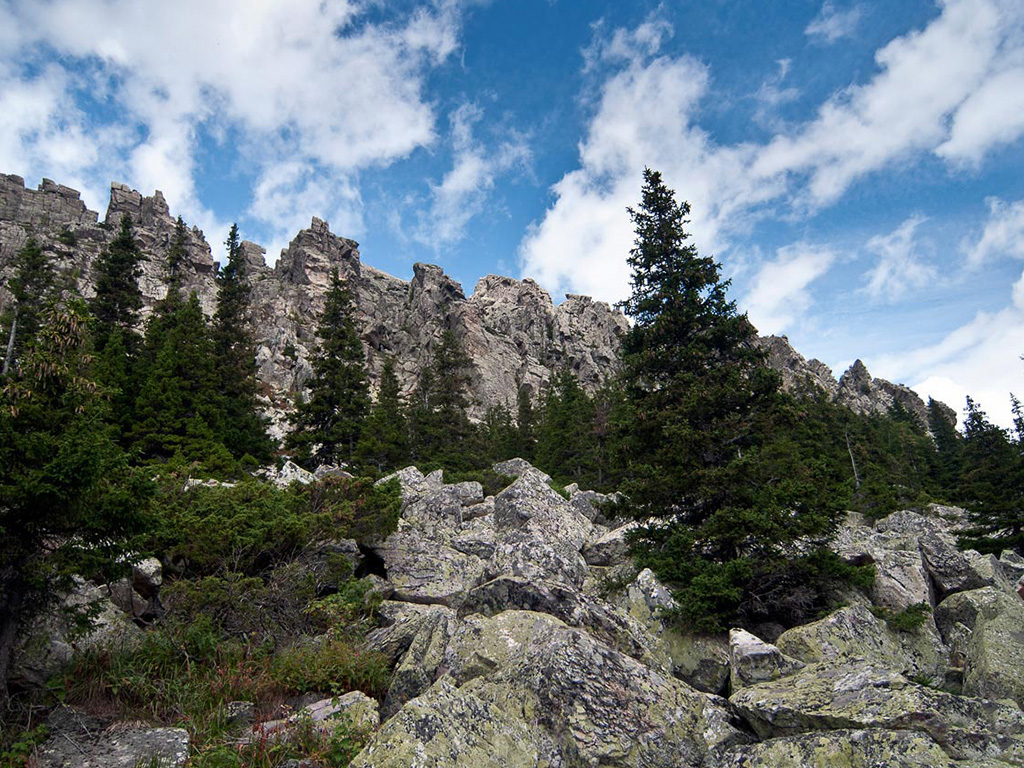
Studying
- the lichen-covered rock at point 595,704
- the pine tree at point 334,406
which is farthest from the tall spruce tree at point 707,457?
the pine tree at point 334,406

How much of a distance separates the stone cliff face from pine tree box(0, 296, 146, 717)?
73.0m

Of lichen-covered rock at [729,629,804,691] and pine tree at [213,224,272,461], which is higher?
pine tree at [213,224,272,461]

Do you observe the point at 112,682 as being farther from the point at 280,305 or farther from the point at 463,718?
the point at 280,305

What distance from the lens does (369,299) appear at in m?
127

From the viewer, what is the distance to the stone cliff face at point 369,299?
96875 mm

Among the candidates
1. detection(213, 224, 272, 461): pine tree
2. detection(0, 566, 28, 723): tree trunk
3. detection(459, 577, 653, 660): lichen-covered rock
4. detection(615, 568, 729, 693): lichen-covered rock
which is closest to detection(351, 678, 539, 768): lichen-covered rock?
detection(459, 577, 653, 660): lichen-covered rock

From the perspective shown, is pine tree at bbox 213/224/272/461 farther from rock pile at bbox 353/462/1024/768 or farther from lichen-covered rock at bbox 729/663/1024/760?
lichen-covered rock at bbox 729/663/1024/760

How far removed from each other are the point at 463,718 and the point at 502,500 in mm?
12452

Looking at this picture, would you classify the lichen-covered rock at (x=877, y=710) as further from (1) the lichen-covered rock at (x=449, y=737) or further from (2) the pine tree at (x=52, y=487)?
(2) the pine tree at (x=52, y=487)

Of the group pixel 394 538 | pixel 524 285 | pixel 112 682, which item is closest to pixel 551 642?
pixel 112 682

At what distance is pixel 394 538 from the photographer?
14117 mm

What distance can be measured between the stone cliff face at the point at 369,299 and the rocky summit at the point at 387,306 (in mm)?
315

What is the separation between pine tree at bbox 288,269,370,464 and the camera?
31.8 m

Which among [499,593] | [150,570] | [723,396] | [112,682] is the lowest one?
[112,682]
